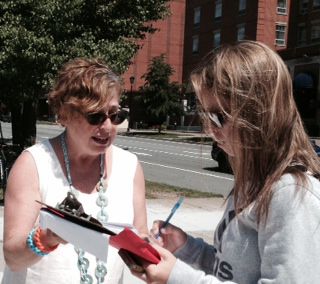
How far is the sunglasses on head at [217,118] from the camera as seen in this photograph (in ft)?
5.57

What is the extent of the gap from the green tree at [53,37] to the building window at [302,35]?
37.2 metres

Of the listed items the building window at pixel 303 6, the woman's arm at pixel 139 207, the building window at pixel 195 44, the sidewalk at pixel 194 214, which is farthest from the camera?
the building window at pixel 195 44

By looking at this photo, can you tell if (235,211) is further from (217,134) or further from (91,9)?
(91,9)

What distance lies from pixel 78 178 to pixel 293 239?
1.24 metres

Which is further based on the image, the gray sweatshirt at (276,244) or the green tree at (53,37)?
the green tree at (53,37)

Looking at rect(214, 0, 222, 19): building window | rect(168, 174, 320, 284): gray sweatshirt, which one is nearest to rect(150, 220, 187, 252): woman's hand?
rect(168, 174, 320, 284): gray sweatshirt

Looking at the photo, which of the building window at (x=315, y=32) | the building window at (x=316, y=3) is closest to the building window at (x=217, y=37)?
the building window at (x=315, y=32)

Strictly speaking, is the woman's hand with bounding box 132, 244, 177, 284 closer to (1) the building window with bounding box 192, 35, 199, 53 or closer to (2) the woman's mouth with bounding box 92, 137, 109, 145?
(2) the woman's mouth with bounding box 92, 137, 109, 145

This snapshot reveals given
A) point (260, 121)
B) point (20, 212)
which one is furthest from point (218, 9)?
point (260, 121)

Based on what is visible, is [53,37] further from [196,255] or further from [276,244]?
[276,244]

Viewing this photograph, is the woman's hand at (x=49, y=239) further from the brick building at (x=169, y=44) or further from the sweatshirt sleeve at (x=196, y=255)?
the brick building at (x=169, y=44)

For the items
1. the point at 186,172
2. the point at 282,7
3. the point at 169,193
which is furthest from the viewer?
the point at 282,7

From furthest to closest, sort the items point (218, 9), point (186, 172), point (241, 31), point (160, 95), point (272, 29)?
point (218, 9), point (241, 31), point (272, 29), point (160, 95), point (186, 172)

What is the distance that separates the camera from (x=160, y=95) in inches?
1828
